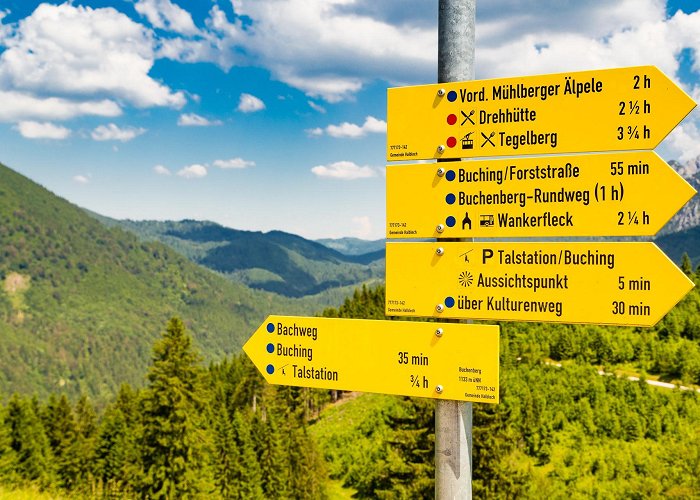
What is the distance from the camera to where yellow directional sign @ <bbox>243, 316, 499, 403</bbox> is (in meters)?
3.74

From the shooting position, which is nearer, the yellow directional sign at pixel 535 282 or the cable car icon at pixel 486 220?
the yellow directional sign at pixel 535 282

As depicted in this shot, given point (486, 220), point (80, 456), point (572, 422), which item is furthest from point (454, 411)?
point (572, 422)

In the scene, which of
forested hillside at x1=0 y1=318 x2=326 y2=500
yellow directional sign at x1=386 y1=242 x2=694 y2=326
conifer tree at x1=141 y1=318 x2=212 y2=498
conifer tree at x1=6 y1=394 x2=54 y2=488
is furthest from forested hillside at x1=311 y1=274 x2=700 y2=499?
conifer tree at x1=6 y1=394 x2=54 y2=488

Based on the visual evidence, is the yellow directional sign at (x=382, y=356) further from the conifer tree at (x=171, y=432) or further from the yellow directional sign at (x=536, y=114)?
the conifer tree at (x=171, y=432)

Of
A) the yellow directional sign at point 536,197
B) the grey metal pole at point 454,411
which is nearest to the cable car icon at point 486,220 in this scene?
the yellow directional sign at point 536,197

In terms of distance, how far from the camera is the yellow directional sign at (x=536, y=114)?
3605mm

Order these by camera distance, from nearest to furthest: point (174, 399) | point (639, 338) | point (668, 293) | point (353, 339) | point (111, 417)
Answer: point (668, 293) < point (353, 339) < point (174, 399) < point (111, 417) < point (639, 338)

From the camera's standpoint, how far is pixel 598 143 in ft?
12.1

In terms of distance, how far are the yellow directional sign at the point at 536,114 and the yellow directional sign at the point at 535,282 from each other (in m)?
0.70

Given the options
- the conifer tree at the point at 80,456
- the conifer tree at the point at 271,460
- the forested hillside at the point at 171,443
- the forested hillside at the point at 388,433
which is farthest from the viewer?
the conifer tree at the point at 80,456

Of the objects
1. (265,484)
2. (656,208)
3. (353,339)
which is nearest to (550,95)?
(656,208)

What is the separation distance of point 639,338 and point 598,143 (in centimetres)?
8705

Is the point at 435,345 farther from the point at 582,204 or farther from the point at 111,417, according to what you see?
the point at 111,417

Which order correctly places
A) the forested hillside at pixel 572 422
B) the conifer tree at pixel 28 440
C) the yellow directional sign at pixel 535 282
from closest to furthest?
the yellow directional sign at pixel 535 282 < the forested hillside at pixel 572 422 < the conifer tree at pixel 28 440
